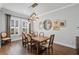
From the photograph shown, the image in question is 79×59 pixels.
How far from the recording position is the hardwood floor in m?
1.78

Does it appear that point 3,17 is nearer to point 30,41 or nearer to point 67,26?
point 30,41

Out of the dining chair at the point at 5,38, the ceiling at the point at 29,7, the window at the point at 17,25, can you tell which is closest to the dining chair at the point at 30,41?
the window at the point at 17,25

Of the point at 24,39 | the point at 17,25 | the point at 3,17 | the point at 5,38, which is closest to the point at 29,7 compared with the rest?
the point at 17,25

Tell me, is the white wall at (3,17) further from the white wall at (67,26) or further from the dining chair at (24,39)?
the white wall at (67,26)

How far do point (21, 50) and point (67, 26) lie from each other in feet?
3.60

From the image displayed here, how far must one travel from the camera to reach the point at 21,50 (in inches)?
71.9

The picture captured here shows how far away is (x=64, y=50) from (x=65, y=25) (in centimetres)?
53

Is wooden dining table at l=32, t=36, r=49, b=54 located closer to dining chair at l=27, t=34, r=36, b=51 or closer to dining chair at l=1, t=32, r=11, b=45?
dining chair at l=27, t=34, r=36, b=51

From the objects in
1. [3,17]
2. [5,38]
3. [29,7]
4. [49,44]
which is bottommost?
[49,44]

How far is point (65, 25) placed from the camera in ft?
6.21

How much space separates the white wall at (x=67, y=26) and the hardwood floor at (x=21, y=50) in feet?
0.36

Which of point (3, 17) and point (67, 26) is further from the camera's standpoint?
point (67, 26)

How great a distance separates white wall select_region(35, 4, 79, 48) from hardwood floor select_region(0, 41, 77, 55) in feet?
0.36

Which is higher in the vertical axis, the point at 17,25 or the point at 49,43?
the point at 17,25
